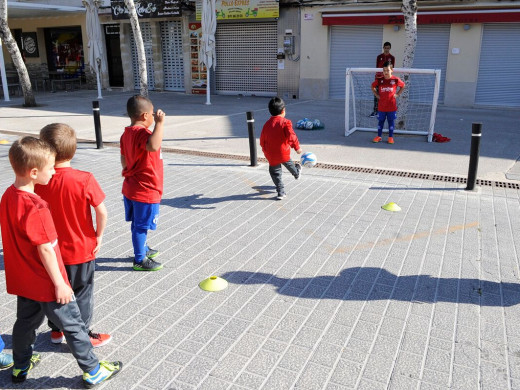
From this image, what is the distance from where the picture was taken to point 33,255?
254cm

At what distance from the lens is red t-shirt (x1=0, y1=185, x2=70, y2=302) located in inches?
96.3

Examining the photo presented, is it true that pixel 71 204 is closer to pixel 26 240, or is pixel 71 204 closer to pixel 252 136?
pixel 26 240

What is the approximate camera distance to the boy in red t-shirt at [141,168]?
3.96 meters

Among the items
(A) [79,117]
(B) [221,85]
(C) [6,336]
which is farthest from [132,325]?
(B) [221,85]

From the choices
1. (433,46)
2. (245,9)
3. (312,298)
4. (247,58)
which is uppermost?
(245,9)

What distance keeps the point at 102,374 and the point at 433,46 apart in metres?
16.6

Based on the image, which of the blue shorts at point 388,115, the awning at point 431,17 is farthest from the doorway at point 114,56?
the blue shorts at point 388,115

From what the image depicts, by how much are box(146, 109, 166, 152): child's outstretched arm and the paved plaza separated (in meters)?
1.23

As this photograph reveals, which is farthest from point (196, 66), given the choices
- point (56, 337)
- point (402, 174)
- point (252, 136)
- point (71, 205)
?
point (71, 205)

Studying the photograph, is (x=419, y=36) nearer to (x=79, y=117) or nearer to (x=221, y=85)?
(x=221, y=85)

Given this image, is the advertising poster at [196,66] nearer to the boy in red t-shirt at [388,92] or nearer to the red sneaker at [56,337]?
the boy in red t-shirt at [388,92]

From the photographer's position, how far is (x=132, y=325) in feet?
11.6

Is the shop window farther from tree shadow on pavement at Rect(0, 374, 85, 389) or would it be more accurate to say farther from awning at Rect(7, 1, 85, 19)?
tree shadow on pavement at Rect(0, 374, 85, 389)

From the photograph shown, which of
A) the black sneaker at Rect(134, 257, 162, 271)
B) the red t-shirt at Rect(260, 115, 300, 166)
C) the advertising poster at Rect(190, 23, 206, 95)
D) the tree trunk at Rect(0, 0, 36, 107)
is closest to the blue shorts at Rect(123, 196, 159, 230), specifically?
the black sneaker at Rect(134, 257, 162, 271)
